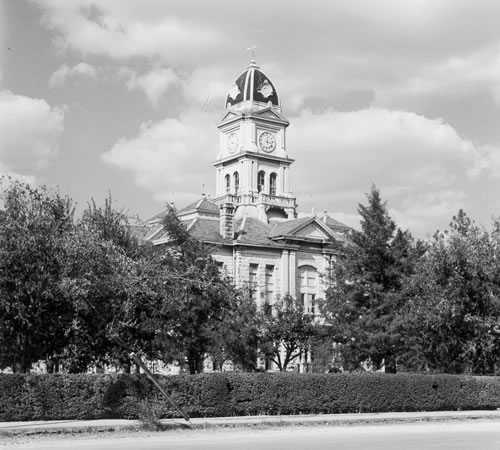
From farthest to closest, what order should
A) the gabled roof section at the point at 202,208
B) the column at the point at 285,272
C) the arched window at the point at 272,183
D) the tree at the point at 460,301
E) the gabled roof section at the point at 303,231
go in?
the arched window at the point at 272,183 < the gabled roof section at the point at 202,208 < the gabled roof section at the point at 303,231 < the column at the point at 285,272 < the tree at the point at 460,301

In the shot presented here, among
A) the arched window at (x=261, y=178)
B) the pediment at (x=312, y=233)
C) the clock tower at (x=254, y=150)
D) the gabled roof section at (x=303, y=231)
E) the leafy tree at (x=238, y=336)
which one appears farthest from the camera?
the arched window at (x=261, y=178)

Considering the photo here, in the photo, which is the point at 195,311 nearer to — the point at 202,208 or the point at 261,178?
the point at 202,208

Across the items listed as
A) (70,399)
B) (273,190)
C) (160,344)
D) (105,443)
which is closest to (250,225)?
(273,190)

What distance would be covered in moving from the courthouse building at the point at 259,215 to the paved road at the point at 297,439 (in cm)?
4049

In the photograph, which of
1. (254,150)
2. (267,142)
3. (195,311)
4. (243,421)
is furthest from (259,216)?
(243,421)

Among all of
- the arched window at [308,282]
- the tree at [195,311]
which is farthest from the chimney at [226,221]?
the tree at [195,311]

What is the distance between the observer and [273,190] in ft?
321

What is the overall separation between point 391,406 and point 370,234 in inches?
699

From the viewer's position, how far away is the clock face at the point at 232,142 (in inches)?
3871

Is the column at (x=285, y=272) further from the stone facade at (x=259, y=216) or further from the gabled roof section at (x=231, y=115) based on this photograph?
the gabled roof section at (x=231, y=115)

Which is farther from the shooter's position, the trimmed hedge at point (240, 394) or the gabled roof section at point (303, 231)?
the gabled roof section at point (303, 231)

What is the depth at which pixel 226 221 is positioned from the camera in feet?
237

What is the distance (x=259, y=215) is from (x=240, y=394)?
2430 inches

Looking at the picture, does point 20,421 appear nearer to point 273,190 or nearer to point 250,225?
point 250,225
